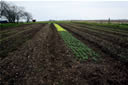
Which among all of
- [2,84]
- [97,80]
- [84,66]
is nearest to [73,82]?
[97,80]

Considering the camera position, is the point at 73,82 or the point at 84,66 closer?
the point at 73,82

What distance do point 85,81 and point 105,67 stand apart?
1969 millimetres

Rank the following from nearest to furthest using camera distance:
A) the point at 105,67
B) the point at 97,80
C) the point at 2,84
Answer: the point at 2,84, the point at 97,80, the point at 105,67

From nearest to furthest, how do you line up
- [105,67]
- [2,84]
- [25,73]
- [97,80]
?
[2,84] → [97,80] → [25,73] → [105,67]

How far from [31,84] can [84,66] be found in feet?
10.4

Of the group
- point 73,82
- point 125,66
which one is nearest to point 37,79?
point 73,82

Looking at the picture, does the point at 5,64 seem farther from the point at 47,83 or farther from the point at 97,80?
the point at 97,80

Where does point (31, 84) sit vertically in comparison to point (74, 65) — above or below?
below

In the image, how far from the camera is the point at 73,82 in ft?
12.1

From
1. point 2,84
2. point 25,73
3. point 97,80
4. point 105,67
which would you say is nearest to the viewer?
point 2,84

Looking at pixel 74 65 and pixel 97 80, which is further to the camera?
pixel 74 65

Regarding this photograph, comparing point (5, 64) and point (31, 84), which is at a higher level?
point (5, 64)

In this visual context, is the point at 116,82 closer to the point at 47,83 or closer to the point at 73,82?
the point at 73,82

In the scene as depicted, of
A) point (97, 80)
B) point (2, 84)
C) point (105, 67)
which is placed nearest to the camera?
point (2, 84)
